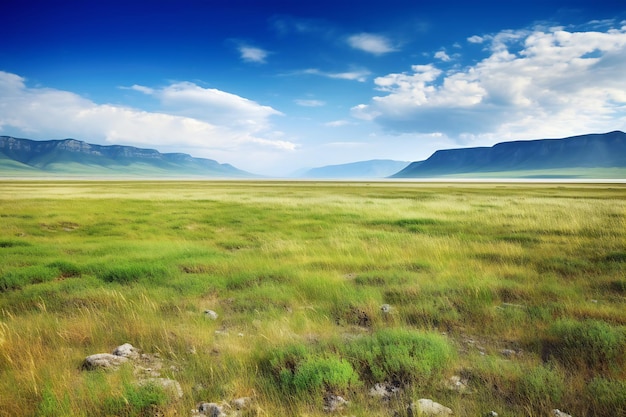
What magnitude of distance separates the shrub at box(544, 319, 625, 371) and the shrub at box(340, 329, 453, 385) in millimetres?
1739

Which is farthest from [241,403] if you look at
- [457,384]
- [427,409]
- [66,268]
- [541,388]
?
[66,268]

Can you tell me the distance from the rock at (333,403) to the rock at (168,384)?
6.11 ft

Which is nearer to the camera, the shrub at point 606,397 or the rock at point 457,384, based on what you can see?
the shrub at point 606,397

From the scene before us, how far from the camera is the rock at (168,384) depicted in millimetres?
4191

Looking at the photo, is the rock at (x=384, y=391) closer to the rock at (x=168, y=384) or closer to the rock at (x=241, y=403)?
the rock at (x=241, y=403)

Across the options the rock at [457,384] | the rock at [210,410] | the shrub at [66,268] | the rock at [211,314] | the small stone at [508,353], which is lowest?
the shrub at [66,268]

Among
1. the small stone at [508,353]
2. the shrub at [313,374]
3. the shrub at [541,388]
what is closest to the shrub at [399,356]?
the shrub at [313,374]

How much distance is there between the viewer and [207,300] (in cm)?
819

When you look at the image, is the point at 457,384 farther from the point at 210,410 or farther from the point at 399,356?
the point at 210,410

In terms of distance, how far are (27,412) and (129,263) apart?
7.61 m

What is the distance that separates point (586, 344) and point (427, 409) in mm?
3335

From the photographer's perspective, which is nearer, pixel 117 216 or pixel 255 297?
pixel 255 297

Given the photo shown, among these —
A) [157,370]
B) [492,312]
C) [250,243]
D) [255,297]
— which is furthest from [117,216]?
[492,312]

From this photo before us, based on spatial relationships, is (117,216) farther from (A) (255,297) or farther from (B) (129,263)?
(A) (255,297)
